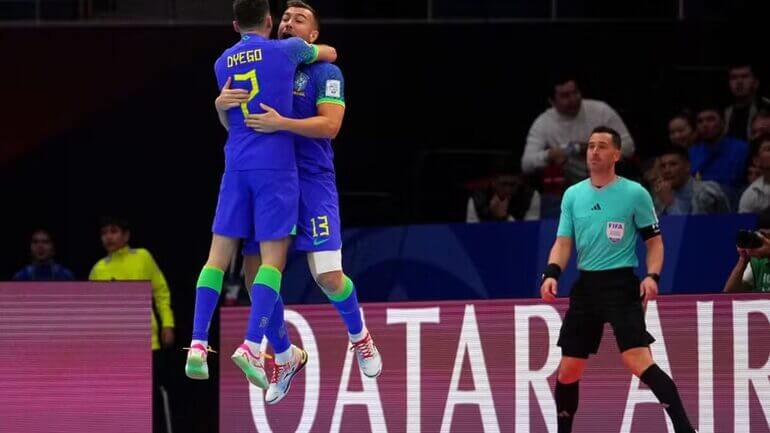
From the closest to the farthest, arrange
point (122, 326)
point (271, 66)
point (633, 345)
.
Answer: point (271, 66)
point (633, 345)
point (122, 326)

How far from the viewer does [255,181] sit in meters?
8.77

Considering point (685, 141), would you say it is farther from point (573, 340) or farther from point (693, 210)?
point (573, 340)

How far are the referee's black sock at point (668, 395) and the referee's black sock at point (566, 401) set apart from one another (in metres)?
0.51

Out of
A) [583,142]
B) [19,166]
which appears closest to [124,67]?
[19,166]

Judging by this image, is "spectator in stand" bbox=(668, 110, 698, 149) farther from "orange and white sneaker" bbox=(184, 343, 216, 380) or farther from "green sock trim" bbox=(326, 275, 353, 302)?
"orange and white sneaker" bbox=(184, 343, 216, 380)

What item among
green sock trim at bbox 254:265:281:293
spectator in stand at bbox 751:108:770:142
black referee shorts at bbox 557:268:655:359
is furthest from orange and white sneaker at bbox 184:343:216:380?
spectator in stand at bbox 751:108:770:142

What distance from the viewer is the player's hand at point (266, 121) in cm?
870

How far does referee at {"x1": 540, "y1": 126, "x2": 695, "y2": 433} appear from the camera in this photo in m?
9.62

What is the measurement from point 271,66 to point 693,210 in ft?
15.6

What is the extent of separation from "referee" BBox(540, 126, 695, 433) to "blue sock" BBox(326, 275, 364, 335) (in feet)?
3.65

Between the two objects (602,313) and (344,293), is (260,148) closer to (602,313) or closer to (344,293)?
(344,293)

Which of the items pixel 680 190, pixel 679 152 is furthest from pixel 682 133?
pixel 680 190

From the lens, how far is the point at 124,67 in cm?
1540

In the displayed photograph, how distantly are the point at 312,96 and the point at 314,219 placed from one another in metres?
0.70
